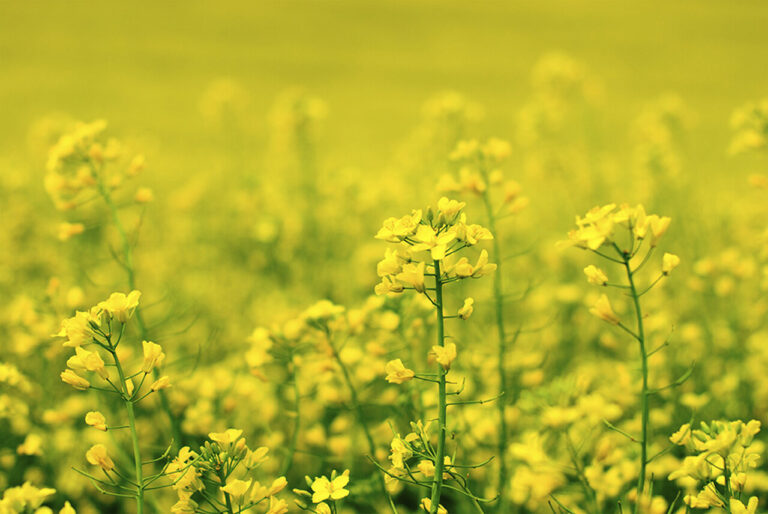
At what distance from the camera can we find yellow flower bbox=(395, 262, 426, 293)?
1.83 meters

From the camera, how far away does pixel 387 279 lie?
1890 mm

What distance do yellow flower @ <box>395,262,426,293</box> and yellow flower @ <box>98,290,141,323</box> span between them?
0.78 metres

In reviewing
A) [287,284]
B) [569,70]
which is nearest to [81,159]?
[287,284]

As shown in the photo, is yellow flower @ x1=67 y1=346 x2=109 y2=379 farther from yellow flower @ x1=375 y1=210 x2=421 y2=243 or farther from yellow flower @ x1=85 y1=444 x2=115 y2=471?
yellow flower @ x1=375 y1=210 x2=421 y2=243

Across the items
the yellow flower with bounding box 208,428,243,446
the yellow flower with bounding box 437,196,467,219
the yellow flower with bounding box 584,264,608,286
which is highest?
the yellow flower with bounding box 437,196,467,219

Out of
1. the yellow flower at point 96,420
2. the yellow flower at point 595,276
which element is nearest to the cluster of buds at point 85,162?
the yellow flower at point 96,420

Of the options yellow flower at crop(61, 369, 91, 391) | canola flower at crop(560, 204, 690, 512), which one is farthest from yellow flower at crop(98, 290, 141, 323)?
canola flower at crop(560, 204, 690, 512)

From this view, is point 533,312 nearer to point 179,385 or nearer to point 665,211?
point 665,211

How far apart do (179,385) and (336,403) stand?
82 centimetres

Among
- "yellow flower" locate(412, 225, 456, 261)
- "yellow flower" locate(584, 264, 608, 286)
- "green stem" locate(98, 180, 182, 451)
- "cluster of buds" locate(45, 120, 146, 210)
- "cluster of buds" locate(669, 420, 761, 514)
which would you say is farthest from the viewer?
"cluster of buds" locate(45, 120, 146, 210)

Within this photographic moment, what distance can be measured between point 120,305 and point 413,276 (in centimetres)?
86

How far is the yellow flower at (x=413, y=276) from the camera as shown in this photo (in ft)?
5.99

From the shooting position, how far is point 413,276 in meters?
1.83

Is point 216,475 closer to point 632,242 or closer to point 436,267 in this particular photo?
point 436,267
